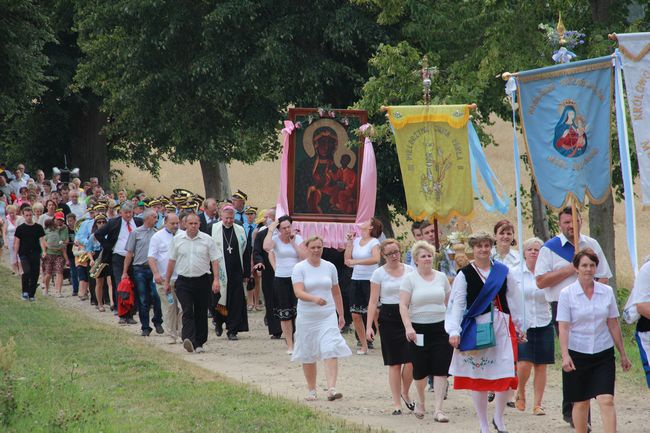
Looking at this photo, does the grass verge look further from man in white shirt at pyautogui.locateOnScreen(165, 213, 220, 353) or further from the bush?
man in white shirt at pyautogui.locateOnScreen(165, 213, 220, 353)

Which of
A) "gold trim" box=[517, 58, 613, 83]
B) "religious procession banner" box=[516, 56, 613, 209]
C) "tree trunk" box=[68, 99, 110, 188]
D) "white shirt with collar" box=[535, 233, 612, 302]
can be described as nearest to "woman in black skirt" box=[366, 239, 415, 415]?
"white shirt with collar" box=[535, 233, 612, 302]

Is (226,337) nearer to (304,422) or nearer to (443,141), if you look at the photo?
(443,141)

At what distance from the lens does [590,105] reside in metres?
12.6

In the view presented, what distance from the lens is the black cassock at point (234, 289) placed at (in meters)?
19.5

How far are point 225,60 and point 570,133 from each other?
58.1 ft

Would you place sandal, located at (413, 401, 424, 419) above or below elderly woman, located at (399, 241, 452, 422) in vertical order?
below

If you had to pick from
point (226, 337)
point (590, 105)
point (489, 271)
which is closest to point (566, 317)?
point (489, 271)

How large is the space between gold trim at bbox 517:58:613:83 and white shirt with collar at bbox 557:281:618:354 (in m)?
2.96

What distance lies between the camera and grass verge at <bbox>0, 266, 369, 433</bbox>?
1123 cm

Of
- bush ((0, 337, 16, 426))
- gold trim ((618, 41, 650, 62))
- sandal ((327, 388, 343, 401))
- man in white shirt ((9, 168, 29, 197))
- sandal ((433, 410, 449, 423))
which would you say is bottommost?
sandal ((433, 410, 449, 423))

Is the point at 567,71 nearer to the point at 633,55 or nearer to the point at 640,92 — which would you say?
the point at 633,55

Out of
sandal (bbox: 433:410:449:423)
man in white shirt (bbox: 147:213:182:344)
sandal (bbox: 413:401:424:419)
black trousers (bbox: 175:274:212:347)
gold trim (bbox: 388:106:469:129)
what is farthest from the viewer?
man in white shirt (bbox: 147:213:182:344)

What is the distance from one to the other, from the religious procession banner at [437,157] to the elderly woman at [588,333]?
20.9ft

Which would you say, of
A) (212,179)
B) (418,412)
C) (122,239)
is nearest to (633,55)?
(418,412)
